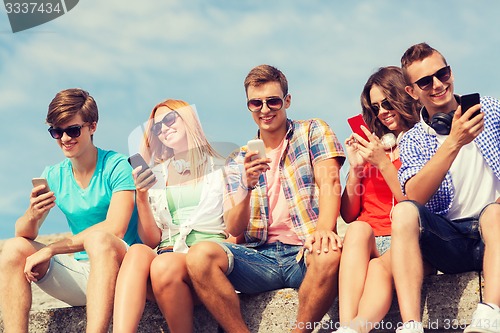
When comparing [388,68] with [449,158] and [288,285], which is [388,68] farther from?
[288,285]

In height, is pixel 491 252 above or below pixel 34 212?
below

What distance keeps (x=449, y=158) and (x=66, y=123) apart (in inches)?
110

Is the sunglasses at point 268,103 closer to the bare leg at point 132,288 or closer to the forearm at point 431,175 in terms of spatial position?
the forearm at point 431,175

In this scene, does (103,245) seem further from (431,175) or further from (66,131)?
(431,175)

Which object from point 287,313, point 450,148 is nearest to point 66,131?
point 287,313

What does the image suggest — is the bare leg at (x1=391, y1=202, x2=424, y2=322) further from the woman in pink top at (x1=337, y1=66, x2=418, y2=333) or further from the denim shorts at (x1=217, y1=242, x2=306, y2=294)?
the denim shorts at (x1=217, y1=242, x2=306, y2=294)

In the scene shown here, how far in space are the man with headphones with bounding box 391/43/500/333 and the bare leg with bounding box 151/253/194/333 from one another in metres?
1.37

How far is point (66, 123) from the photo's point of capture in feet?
19.0

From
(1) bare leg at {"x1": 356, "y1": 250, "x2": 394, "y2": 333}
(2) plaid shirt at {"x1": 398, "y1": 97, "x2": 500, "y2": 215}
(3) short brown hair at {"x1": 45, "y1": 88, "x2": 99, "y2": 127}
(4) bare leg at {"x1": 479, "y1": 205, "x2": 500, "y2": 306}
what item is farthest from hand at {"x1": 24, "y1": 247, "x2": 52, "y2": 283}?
Result: (4) bare leg at {"x1": 479, "y1": 205, "x2": 500, "y2": 306}

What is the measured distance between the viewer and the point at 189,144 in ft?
19.1

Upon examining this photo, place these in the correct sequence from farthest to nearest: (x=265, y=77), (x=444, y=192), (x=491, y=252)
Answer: (x=265, y=77) < (x=444, y=192) < (x=491, y=252)

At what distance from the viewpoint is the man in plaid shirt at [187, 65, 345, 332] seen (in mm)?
4934

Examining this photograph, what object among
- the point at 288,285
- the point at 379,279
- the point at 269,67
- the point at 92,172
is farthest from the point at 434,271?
the point at 92,172

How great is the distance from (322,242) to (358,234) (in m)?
0.23
